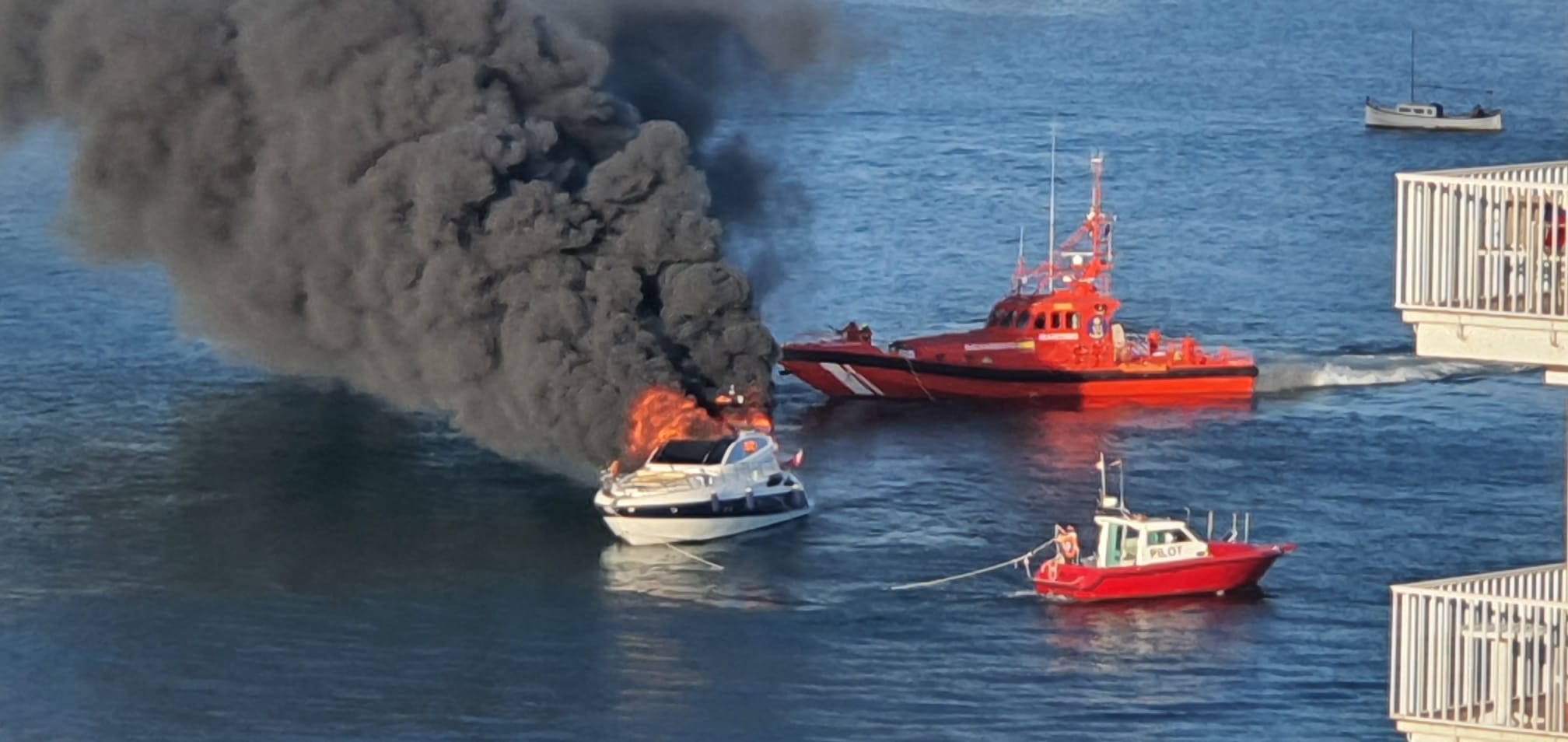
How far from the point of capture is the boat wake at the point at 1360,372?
3297 inches

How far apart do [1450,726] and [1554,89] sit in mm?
118895

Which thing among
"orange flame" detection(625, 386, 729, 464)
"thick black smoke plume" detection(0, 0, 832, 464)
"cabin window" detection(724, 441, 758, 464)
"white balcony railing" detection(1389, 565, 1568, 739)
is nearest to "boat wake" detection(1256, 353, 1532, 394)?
"thick black smoke plume" detection(0, 0, 832, 464)

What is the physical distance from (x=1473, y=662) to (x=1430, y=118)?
104289 millimetres

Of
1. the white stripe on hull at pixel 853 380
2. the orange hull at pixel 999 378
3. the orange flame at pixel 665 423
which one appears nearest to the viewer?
the orange flame at pixel 665 423

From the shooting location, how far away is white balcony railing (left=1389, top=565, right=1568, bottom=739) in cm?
2662

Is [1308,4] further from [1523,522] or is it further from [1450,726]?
[1450,726]

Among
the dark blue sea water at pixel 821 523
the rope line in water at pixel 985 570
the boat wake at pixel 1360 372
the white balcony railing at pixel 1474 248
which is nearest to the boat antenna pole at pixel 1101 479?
the dark blue sea water at pixel 821 523

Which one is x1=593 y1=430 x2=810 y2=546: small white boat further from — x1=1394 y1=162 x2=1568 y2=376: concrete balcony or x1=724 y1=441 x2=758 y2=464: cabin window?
x1=1394 y1=162 x2=1568 y2=376: concrete balcony

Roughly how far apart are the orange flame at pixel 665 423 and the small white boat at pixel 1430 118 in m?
61.2

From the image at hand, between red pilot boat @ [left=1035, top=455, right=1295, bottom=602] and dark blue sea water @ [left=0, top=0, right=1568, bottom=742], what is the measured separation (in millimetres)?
509

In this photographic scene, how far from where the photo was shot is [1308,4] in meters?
179

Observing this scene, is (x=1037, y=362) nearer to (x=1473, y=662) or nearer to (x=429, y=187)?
(x=429, y=187)

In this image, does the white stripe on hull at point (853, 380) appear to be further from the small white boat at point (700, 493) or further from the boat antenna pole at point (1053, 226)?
the small white boat at point (700, 493)

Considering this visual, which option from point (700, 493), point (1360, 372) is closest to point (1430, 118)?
point (1360, 372)
